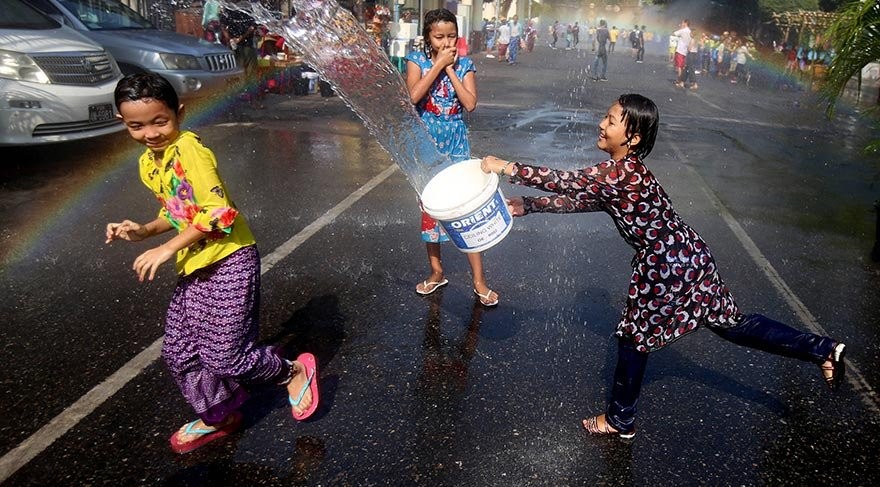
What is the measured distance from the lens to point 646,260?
265 cm

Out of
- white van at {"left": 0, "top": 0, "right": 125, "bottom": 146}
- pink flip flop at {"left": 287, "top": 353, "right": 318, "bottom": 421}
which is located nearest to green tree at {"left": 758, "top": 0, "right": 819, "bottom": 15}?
white van at {"left": 0, "top": 0, "right": 125, "bottom": 146}

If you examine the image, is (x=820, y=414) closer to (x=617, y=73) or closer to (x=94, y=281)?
(x=94, y=281)

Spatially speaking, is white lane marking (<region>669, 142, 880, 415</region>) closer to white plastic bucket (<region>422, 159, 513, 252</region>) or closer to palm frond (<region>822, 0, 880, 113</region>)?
palm frond (<region>822, 0, 880, 113</region>)

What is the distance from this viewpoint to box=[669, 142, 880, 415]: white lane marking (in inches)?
133

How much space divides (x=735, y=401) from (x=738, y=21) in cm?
4129

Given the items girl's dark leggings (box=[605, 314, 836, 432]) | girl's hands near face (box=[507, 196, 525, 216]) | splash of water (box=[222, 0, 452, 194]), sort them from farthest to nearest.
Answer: splash of water (box=[222, 0, 452, 194]) < girl's hands near face (box=[507, 196, 525, 216]) < girl's dark leggings (box=[605, 314, 836, 432])

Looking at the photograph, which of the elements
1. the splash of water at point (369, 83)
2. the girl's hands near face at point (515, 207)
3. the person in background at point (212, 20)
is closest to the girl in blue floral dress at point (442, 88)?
the splash of water at point (369, 83)

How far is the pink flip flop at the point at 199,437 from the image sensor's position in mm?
2729

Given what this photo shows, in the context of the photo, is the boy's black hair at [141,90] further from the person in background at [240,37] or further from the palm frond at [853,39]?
the person in background at [240,37]

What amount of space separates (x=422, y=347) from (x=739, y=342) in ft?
5.39

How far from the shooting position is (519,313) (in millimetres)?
4184

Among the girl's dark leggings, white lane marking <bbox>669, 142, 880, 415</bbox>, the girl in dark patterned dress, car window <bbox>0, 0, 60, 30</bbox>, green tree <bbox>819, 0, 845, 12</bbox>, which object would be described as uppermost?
green tree <bbox>819, 0, 845, 12</bbox>

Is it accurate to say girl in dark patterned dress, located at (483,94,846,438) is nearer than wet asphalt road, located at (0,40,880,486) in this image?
Yes

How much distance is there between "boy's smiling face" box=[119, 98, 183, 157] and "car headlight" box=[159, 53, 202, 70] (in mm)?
8062
